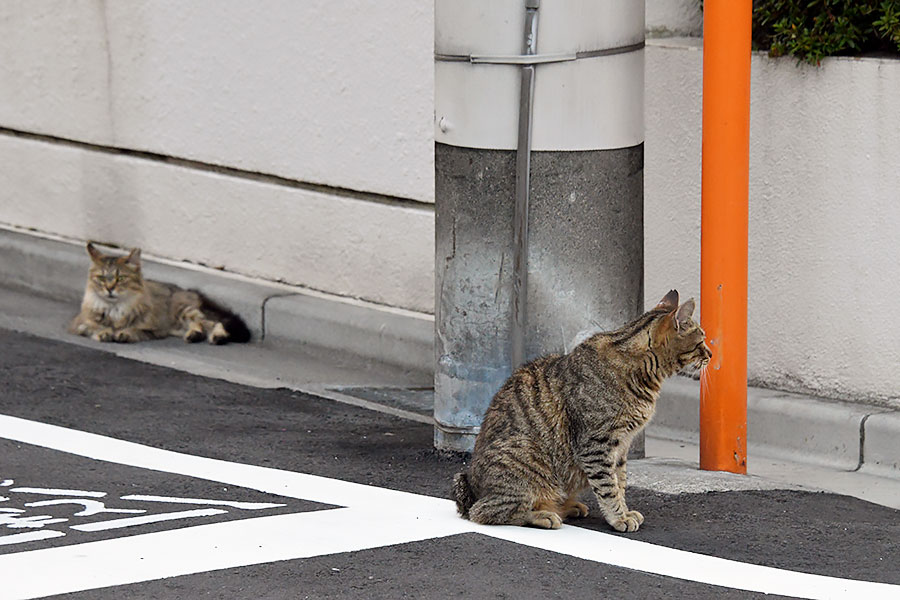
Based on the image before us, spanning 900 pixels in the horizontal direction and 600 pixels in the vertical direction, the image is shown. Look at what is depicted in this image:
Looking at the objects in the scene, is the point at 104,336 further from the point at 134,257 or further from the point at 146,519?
the point at 146,519

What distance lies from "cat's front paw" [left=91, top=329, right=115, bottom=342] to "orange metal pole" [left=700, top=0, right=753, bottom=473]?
4.37 m

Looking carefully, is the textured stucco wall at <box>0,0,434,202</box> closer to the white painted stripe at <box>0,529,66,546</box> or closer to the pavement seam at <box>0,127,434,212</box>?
the pavement seam at <box>0,127,434,212</box>

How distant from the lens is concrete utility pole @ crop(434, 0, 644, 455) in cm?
695

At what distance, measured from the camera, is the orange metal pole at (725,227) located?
22.1 feet

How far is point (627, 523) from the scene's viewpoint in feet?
20.0

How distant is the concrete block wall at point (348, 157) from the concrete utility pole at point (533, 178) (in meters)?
0.88

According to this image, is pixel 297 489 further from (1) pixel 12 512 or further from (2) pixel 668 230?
(2) pixel 668 230

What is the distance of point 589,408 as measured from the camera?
611 centimetres

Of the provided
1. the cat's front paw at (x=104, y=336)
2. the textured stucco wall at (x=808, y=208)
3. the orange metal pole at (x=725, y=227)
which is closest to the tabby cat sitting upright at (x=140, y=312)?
the cat's front paw at (x=104, y=336)

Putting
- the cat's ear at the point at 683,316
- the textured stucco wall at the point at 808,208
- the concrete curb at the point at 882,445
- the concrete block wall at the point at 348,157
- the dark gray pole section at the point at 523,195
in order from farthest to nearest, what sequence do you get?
1. the concrete block wall at the point at 348,157
2. the textured stucco wall at the point at 808,208
3. the concrete curb at the point at 882,445
4. the dark gray pole section at the point at 523,195
5. the cat's ear at the point at 683,316

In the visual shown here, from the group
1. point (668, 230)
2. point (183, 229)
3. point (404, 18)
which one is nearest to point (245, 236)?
point (183, 229)

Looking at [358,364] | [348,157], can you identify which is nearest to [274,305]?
[358,364]

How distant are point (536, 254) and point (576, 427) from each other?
1185mm

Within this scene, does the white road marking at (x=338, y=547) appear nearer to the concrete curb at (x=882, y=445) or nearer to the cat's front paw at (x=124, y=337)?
the concrete curb at (x=882, y=445)
